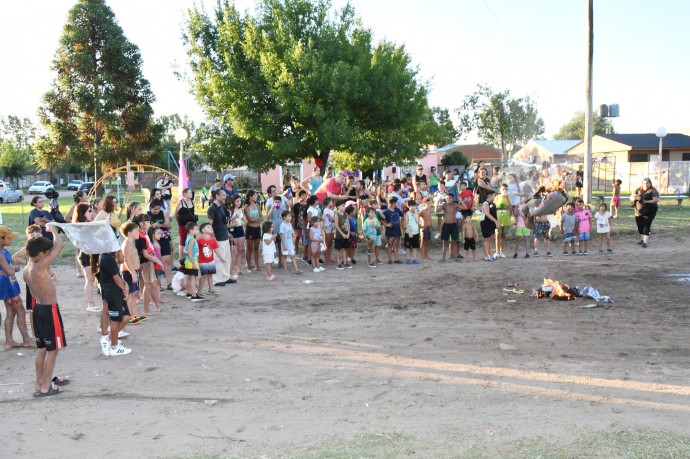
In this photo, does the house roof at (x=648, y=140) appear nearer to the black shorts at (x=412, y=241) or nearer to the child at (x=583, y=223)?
the child at (x=583, y=223)

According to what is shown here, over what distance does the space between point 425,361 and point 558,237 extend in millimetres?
10757

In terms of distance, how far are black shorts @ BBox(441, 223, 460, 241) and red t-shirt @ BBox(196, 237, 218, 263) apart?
587 centimetres

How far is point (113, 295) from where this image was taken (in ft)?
22.0

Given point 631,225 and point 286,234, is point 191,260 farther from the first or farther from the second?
point 631,225

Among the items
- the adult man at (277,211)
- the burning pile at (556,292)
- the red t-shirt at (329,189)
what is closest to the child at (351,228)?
the red t-shirt at (329,189)

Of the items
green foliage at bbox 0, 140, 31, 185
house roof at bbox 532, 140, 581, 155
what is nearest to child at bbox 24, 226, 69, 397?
house roof at bbox 532, 140, 581, 155

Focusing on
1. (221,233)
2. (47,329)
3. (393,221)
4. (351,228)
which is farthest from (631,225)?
(47,329)

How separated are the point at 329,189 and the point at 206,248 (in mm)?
4825

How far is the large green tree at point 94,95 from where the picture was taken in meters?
40.6

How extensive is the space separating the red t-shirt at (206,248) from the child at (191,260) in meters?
0.09

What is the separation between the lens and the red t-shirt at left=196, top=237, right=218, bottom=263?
9461 millimetres

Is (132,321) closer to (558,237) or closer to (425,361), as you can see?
Answer: (425,361)

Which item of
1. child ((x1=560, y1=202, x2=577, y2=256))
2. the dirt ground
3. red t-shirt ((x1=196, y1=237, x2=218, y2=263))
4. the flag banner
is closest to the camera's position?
the dirt ground

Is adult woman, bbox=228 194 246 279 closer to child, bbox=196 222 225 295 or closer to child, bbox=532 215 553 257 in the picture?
child, bbox=196 222 225 295
